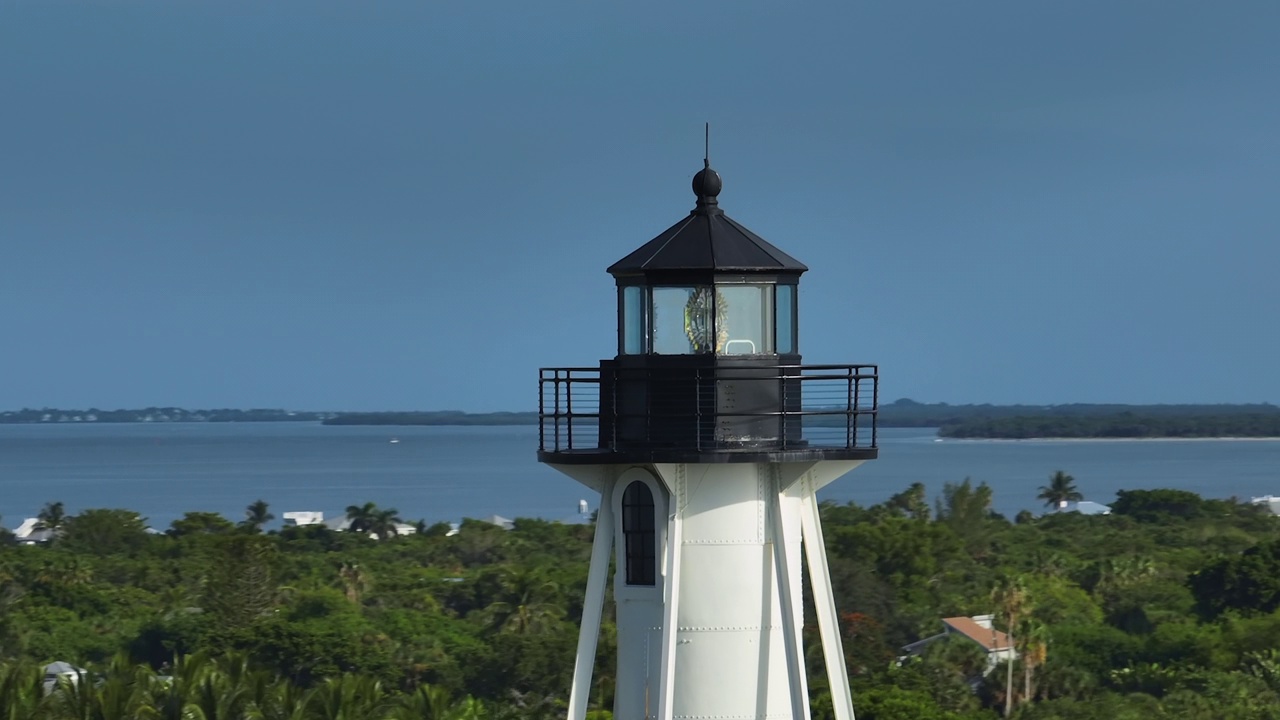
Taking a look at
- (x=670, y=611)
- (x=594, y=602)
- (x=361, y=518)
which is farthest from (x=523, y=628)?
(x=361, y=518)

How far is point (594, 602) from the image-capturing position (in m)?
13.8

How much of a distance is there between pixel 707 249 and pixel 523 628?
5072cm

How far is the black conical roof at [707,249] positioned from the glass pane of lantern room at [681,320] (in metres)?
0.18

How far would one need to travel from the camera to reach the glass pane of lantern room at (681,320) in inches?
528

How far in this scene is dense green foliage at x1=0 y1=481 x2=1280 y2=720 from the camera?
41.6 m

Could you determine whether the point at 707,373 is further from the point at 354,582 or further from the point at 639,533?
the point at 354,582

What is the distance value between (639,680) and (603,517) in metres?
1.07

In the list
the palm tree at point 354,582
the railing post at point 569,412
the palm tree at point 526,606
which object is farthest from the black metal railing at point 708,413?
the palm tree at point 354,582

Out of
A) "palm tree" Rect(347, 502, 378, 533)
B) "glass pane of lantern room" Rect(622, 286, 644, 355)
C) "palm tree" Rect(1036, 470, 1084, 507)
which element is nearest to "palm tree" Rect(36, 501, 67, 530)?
"palm tree" Rect(347, 502, 378, 533)

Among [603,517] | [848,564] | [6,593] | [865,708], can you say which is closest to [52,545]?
[6,593]

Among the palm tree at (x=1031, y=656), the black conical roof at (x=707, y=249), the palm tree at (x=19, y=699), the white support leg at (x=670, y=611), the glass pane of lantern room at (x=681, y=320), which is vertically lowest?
the palm tree at (x=1031, y=656)

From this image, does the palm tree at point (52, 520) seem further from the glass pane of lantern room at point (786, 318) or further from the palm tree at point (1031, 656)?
the glass pane of lantern room at point (786, 318)

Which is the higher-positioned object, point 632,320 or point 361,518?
point 632,320

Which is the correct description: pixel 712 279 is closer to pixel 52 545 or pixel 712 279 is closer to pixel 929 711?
pixel 929 711
